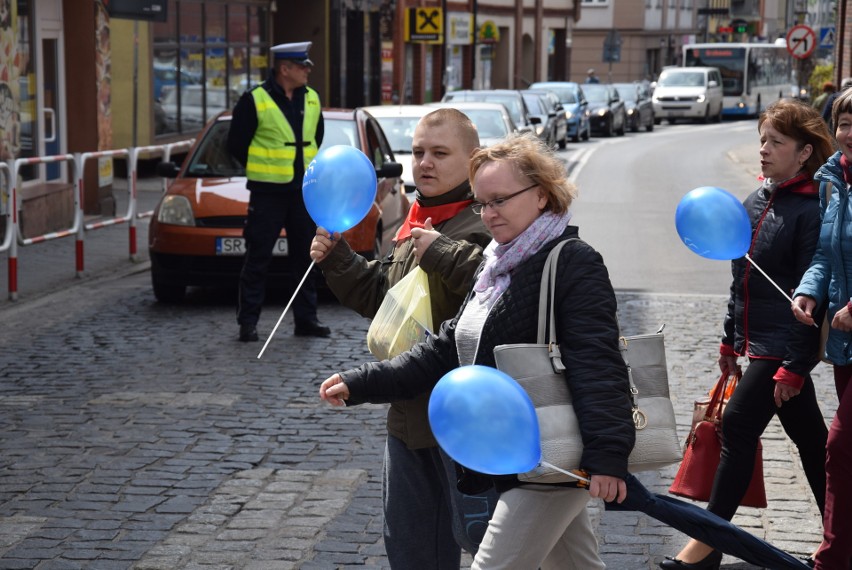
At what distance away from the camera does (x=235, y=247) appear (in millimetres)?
11219

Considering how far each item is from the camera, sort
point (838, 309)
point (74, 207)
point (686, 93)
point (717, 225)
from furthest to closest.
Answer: point (686, 93) → point (74, 207) → point (717, 225) → point (838, 309)

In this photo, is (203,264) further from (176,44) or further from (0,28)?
(176,44)

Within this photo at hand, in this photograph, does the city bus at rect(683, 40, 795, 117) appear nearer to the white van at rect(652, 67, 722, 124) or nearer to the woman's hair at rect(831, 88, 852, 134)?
the white van at rect(652, 67, 722, 124)

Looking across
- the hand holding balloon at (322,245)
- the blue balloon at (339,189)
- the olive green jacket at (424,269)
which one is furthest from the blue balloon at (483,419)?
the blue balloon at (339,189)

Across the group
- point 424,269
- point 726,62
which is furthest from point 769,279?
point 726,62

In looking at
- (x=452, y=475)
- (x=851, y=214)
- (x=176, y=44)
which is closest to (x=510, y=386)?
(x=452, y=475)

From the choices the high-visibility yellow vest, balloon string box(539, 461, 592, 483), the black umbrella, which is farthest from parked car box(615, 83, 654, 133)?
balloon string box(539, 461, 592, 483)

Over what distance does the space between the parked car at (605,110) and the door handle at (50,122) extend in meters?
27.3

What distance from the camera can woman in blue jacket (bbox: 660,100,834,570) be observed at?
4941 mm

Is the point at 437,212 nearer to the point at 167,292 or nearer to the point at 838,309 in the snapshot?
the point at 838,309

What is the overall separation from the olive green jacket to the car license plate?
688 cm

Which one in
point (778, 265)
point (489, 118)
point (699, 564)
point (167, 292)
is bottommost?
point (167, 292)

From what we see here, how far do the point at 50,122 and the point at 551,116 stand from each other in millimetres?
15726

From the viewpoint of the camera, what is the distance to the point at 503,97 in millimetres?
27219
